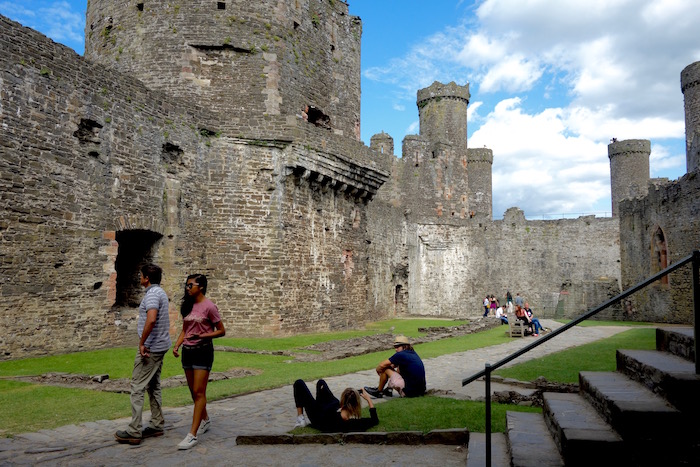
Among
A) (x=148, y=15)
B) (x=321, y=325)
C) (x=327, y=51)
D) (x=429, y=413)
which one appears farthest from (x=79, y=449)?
(x=327, y=51)

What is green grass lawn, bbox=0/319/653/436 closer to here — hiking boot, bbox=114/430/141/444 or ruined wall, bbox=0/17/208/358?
ruined wall, bbox=0/17/208/358

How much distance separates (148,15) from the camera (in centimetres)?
1933

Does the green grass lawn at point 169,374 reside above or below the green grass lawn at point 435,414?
below

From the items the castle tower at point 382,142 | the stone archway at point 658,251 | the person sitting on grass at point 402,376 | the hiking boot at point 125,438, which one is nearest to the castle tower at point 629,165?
the castle tower at point 382,142

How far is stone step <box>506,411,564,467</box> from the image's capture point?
450 cm

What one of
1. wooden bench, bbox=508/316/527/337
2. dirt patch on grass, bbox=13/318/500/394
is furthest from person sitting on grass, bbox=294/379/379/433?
wooden bench, bbox=508/316/527/337

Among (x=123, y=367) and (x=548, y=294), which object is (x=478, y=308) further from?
(x=123, y=367)

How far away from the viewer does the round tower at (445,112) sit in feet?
144

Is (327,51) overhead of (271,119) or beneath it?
overhead

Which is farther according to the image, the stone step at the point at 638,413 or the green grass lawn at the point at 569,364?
the green grass lawn at the point at 569,364

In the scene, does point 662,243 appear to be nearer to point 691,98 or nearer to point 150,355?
point 691,98

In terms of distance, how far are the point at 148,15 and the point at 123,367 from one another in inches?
509

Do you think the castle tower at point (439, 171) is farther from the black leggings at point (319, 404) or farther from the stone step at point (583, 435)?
the stone step at point (583, 435)

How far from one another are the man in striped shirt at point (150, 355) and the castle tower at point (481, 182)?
46847mm
